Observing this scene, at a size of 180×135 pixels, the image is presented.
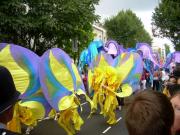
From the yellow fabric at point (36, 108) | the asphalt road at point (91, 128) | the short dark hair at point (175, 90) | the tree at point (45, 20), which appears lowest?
the asphalt road at point (91, 128)

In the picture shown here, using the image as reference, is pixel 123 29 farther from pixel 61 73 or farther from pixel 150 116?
pixel 150 116

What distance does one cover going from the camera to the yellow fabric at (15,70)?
9055mm

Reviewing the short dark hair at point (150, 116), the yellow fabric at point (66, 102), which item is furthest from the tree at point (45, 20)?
the short dark hair at point (150, 116)

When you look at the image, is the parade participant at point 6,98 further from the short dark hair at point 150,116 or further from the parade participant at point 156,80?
the parade participant at point 156,80

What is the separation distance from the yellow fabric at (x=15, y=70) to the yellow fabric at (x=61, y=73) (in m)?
0.90

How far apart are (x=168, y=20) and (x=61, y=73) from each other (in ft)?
78.3

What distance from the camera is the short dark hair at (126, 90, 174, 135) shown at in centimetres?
265

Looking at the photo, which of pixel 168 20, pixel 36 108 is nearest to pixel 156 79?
pixel 168 20

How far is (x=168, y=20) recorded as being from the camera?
109 feet

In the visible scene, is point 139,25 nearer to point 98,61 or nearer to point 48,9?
point 48,9

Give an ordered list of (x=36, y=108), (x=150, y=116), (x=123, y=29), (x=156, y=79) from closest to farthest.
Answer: (x=150, y=116) < (x=36, y=108) < (x=156, y=79) < (x=123, y=29)

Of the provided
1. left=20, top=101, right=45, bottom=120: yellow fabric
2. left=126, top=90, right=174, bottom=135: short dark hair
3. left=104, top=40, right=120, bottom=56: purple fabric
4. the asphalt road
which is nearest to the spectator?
left=104, top=40, right=120, bottom=56: purple fabric

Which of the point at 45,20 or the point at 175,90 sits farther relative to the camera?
the point at 45,20

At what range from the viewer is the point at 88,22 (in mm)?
28828
